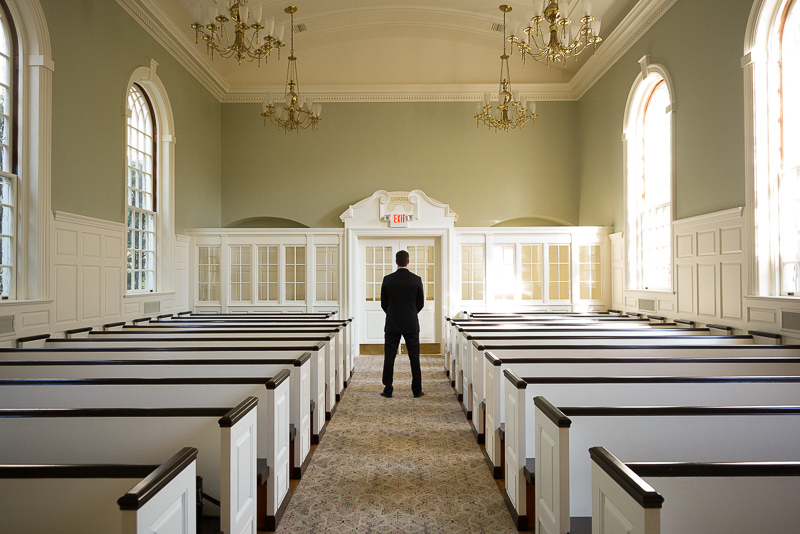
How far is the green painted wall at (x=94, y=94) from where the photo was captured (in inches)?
212

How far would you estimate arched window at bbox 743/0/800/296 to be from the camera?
4.84 metres

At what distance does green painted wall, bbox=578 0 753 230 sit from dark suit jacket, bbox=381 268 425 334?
140 inches

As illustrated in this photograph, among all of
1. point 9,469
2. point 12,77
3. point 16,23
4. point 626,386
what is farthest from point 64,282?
point 626,386

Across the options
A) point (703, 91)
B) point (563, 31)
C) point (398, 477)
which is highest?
point (563, 31)

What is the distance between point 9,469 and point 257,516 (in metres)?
1.39

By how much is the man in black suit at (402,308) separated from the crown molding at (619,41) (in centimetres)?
490

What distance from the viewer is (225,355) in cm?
402

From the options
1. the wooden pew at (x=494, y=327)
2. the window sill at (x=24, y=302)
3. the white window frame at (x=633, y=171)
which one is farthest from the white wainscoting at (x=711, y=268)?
the window sill at (x=24, y=302)

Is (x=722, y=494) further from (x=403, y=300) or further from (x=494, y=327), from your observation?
(x=494, y=327)

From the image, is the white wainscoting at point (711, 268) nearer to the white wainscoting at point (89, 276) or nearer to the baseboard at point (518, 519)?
the baseboard at point (518, 519)

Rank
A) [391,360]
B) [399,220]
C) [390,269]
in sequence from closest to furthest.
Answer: [391,360] < [399,220] < [390,269]

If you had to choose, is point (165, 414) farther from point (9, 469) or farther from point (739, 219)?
point (739, 219)

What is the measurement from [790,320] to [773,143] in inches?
70.1

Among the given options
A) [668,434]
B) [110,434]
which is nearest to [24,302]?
[110,434]
